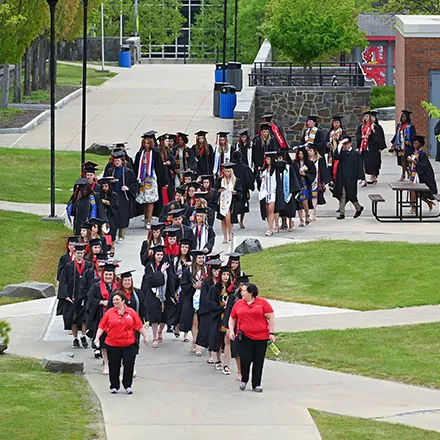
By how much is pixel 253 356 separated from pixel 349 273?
20.9 ft

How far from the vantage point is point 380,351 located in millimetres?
15867

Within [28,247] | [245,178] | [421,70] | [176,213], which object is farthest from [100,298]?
[421,70]

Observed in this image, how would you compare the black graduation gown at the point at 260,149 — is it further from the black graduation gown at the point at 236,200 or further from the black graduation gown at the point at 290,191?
the black graduation gown at the point at 236,200

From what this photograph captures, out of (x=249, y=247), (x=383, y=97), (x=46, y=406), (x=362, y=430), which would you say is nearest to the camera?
(x=362, y=430)

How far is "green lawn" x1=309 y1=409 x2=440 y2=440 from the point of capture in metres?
12.3

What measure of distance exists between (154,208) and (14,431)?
41.8 ft

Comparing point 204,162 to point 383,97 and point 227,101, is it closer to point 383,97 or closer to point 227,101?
point 227,101

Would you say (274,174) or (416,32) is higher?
(416,32)

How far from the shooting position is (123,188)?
23047mm

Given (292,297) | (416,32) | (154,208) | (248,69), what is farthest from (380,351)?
(248,69)

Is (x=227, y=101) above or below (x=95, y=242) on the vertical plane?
above

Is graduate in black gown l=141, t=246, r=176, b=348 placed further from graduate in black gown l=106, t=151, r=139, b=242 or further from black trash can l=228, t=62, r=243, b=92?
black trash can l=228, t=62, r=243, b=92

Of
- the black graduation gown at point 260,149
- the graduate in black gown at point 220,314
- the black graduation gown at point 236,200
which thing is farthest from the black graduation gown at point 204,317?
the black graduation gown at point 260,149

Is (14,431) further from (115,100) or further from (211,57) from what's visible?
(211,57)
